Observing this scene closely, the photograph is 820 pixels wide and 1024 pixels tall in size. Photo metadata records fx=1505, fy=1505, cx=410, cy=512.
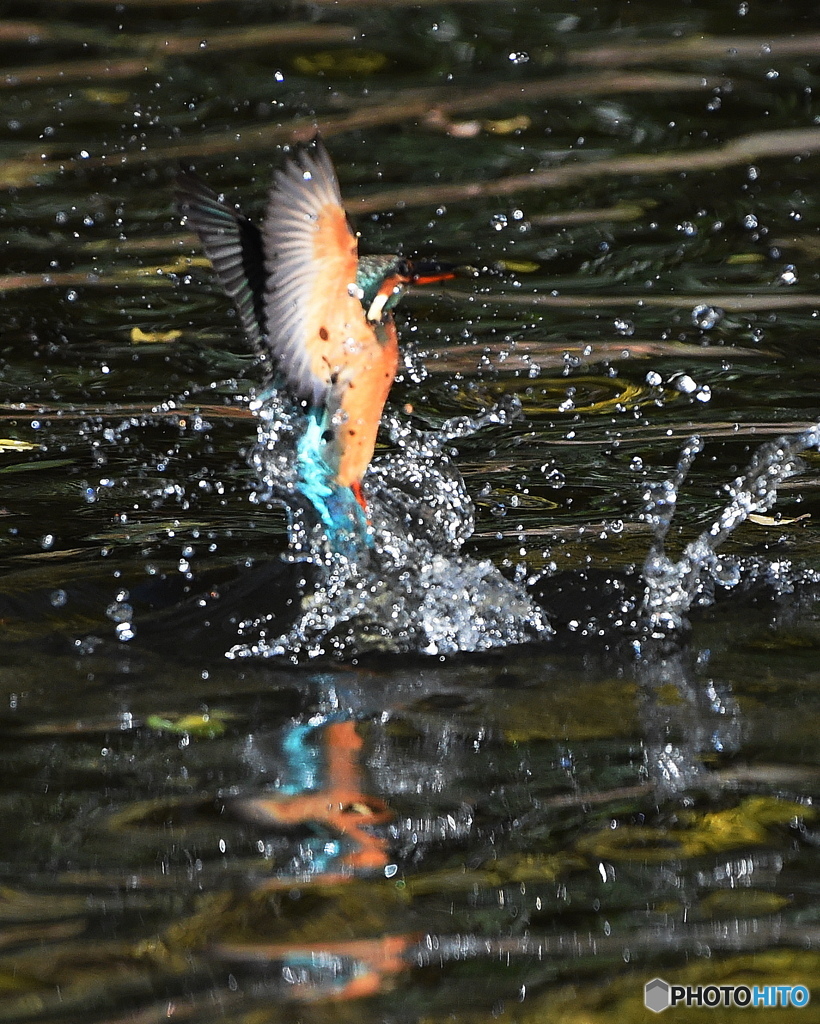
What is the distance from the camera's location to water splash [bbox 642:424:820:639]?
3.35 meters

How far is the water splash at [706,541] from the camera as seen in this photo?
11.0 ft

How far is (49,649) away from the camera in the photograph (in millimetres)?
3184

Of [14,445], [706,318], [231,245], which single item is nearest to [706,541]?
[231,245]

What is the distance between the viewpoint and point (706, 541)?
11.7 ft

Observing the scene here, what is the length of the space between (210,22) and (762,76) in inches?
85.5

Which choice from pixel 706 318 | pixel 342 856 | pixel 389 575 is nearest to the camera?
pixel 342 856

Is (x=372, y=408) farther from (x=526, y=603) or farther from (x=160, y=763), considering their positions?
(x=160, y=763)

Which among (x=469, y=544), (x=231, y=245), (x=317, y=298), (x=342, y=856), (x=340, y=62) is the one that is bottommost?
(x=342, y=856)

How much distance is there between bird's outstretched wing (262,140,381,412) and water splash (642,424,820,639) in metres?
0.87

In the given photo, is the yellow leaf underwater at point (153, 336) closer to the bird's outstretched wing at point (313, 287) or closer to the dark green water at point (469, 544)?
the dark green water at point (469, 544)

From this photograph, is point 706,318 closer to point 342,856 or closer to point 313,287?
point 313,287

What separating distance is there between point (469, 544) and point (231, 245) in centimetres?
105

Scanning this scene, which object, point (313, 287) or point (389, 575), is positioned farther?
point (389, 575)

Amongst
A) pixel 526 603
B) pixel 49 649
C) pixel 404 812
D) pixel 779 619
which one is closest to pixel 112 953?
pixel 404 812
